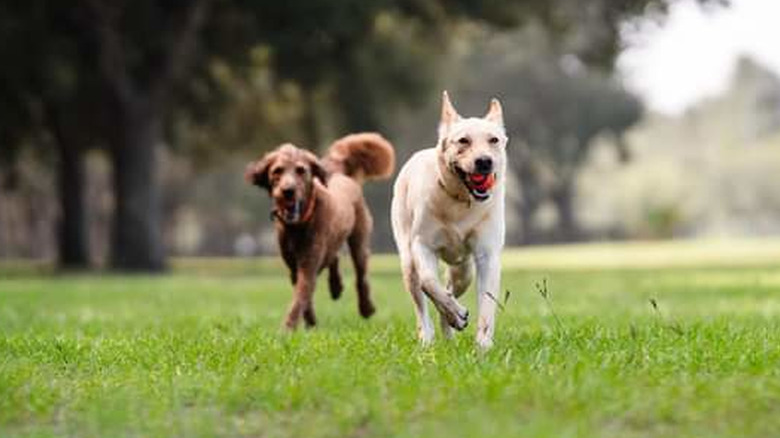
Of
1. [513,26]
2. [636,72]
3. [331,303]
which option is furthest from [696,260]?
[636,72]

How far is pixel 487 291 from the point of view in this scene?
743cm

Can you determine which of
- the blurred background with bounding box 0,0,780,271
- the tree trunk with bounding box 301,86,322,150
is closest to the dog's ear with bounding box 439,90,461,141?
the blurred background with bounding box 0,0,780,271

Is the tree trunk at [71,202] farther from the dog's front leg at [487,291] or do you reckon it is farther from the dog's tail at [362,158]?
the dog's front leg at [487,291]

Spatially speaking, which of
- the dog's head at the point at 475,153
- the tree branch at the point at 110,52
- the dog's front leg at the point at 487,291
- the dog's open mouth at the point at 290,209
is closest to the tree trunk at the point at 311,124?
the tree branch at the point at 110,52

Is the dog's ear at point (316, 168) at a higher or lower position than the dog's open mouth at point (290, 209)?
higher

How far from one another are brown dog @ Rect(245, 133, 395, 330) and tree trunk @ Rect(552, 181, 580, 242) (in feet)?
200

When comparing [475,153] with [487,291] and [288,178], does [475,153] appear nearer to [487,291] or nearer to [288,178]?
[487,291]

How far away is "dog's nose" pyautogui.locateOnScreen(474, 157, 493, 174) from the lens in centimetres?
708

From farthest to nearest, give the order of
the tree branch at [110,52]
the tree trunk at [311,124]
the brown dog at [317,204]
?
the tree trunk at [311,124]
the tree branch at [110,52]
the brown dog at [317,204]

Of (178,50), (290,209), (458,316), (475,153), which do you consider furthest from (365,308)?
(178,50)

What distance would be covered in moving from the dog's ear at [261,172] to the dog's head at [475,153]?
2546 mm

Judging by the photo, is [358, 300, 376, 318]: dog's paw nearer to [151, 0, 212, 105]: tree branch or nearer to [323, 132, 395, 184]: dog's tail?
[323, 132, 395, 184]: dog's tail

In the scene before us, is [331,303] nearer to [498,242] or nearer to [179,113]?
[498,242]

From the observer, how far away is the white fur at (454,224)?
727 centimetres
